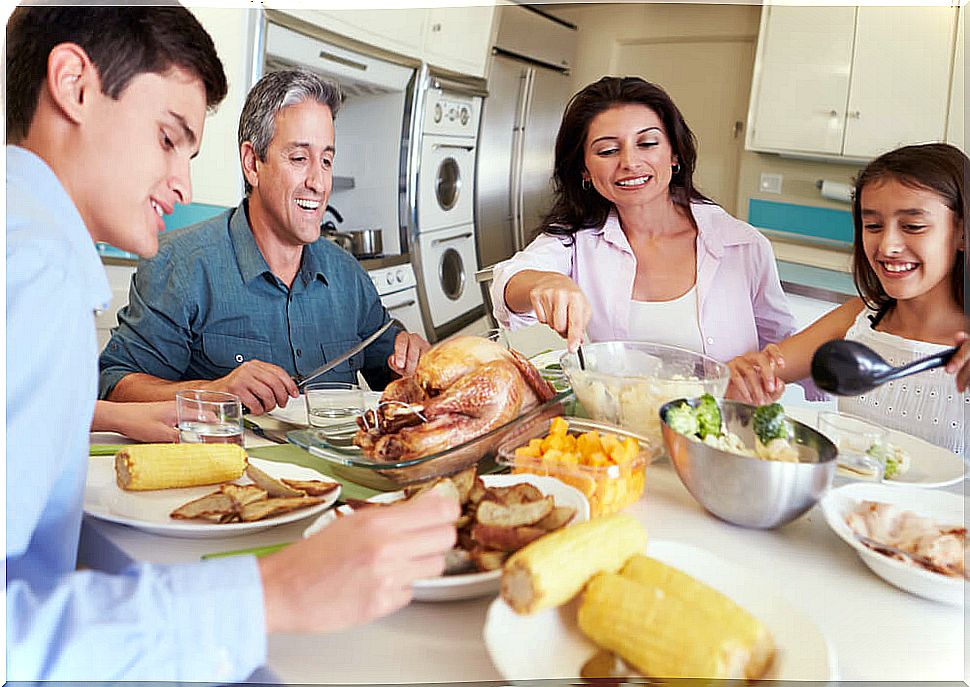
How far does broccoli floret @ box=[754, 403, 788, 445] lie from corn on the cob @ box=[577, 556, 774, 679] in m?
0.23

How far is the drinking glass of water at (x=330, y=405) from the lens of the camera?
0.85 metres

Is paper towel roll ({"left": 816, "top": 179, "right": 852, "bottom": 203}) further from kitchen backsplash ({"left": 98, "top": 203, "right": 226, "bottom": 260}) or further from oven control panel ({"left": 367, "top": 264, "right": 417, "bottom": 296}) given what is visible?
kitchen backsplash ({"left": 98, "top": 203, "right": 226, "bottom": 260})

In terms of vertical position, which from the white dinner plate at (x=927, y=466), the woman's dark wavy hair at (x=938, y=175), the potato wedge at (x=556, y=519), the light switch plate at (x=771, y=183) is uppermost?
the light switch plate at (x=771, y=183)

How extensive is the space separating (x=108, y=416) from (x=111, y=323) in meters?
1.05

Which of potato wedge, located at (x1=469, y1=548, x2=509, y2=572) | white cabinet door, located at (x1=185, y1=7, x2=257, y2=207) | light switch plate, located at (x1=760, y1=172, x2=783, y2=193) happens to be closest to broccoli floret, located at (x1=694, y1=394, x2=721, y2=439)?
potato wedge, located at (x1=469, y1=548, x2=509, y2=572)

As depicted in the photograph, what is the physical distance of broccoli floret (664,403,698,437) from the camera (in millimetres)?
642

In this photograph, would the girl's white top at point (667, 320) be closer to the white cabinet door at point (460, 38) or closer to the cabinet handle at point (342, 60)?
the white cabinet door at point (460, 38)

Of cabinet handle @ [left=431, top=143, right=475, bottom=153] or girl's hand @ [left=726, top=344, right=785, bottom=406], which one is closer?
girl's hand @ [left=726, top=344, right=785, bottom=406]

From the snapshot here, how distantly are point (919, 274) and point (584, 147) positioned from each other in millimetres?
590

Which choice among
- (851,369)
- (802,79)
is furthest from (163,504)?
(802,79)

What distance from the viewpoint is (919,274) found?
109 cm

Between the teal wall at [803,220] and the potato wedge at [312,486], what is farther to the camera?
the teal wall at [803,220]

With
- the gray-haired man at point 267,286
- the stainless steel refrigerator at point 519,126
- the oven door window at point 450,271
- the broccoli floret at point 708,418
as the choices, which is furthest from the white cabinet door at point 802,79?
the broccoli floret at point 708,418

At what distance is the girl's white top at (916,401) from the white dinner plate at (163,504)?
2.52ft
